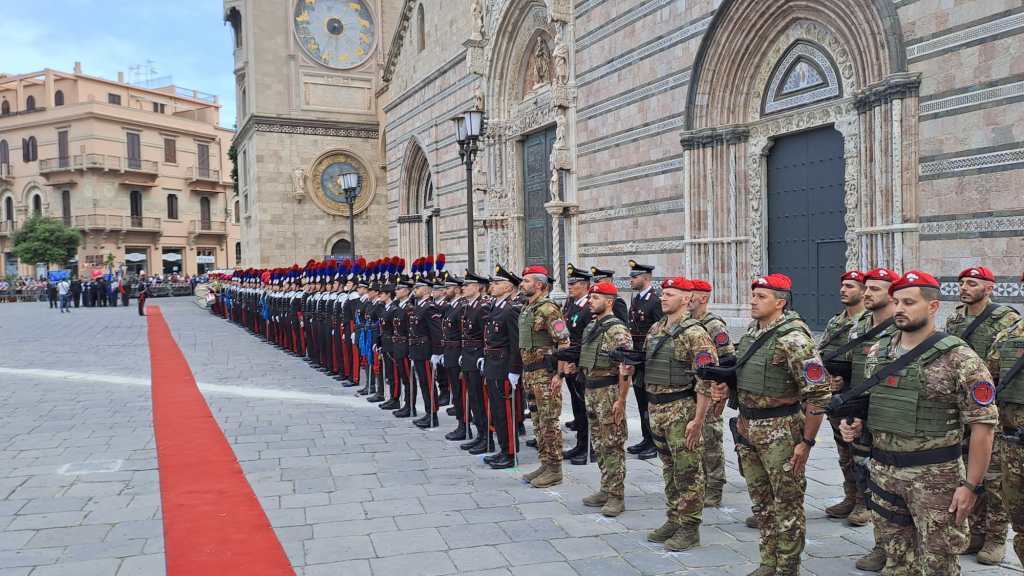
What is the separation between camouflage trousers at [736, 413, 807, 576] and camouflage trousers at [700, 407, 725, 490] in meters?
1.53

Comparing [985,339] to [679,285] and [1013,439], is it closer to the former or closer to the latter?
[1013,439]

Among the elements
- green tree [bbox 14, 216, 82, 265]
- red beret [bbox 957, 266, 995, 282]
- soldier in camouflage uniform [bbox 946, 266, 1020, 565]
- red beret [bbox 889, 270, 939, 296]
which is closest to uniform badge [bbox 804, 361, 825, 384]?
red beret [bbox 889, 270, 939, 296]

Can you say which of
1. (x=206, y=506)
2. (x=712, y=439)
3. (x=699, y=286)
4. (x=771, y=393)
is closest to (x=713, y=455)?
(x=712, y=439)

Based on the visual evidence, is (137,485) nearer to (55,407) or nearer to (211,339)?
(55,407)

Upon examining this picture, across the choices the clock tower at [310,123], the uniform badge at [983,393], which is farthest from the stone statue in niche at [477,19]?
the uniform badge at [983,393]

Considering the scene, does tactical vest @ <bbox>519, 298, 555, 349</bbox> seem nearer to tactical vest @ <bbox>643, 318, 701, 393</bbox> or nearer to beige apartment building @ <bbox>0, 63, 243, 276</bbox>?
tactical vest @ <bbox>643, 318, 701, 393</bbox>

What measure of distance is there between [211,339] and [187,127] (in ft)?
115

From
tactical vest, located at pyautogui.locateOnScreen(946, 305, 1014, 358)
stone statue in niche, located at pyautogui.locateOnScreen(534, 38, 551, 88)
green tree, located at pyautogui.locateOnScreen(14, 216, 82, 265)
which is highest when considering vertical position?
stone statue in niche, located at pyautogui.locateOnScreen(534, 38, 551, 88)

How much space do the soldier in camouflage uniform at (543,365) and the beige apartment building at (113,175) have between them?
4500 cm

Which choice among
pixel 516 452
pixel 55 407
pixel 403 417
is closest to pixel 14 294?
pixel 55 407

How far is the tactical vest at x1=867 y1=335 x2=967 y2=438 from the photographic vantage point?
11.5 ft

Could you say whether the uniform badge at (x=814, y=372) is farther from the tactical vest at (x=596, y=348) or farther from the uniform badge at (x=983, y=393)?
the tactical vest at (x=596, y=348)

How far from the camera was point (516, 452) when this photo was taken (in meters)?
7.41

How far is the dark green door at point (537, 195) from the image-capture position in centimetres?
1769
